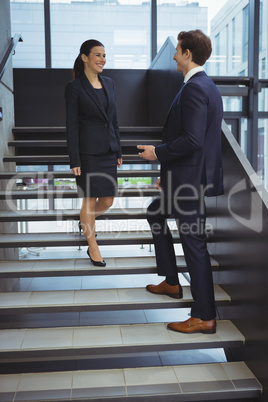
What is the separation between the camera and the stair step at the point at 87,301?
2695 millimetres

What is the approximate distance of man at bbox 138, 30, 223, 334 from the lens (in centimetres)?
230

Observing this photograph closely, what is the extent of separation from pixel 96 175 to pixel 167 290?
927 millimetres

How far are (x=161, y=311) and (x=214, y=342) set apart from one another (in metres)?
1.96

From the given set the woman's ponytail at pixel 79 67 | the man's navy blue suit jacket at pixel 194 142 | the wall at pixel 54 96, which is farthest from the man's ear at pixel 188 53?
the wall at pixel 54 96

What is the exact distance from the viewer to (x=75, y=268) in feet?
9.86

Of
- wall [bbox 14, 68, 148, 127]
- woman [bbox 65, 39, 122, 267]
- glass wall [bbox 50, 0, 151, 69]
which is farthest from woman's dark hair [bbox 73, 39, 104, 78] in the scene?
glass wall [bbox 50, 0, 151, 69]

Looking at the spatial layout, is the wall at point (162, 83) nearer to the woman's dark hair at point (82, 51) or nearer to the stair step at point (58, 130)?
the stair step at point (58, 130)

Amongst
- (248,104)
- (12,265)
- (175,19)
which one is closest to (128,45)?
(175,19)

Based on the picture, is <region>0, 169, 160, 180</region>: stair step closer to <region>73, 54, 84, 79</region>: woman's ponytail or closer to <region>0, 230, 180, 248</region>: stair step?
<region>0, 230, 180, 248</region>: stair step

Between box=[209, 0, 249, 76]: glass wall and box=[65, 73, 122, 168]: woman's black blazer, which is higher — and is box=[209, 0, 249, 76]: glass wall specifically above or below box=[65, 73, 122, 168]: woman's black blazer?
above

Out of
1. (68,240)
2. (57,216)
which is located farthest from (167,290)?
(57,216)

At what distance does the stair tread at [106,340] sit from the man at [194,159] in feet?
0.31

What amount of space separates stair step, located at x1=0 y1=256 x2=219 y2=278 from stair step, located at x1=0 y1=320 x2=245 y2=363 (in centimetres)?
44

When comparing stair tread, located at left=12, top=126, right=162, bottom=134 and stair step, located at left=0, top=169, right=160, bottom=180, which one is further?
stair tread, located at left=12, top=126, right=162, bottom=134
